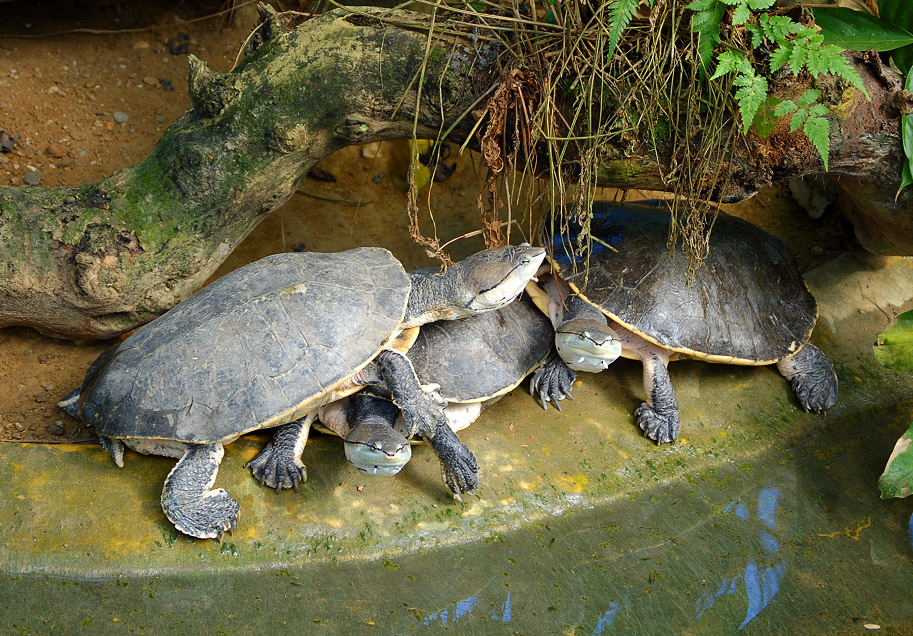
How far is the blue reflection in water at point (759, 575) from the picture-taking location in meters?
2.63

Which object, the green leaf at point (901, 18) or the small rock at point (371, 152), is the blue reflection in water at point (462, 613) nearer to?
the green leaf at point (901, 18)

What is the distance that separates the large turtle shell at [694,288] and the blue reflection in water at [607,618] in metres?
1.27

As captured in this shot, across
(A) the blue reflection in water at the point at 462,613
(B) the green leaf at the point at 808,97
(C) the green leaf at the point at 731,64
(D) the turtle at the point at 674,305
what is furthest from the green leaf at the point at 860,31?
(A) the blue reflection in water at the point at 462,613

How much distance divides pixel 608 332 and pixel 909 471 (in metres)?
1.31

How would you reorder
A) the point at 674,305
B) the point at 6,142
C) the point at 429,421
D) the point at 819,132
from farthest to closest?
the point at 6,142 < the point at 674,305 < the point at 429,421 < the point at 819,132

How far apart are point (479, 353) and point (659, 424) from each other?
884 mm

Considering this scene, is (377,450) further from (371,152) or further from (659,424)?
(371,152)

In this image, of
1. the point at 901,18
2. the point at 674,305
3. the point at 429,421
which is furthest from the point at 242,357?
the point at 901,18

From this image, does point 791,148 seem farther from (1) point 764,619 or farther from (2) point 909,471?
(1) point 764,619

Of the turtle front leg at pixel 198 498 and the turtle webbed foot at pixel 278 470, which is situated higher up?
the turtle front leg at pixel 198 498

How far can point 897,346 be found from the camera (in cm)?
320

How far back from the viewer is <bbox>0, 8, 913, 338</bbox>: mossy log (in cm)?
298

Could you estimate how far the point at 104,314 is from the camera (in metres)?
3.30

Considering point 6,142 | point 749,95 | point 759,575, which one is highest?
point 749,95
